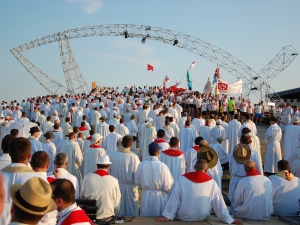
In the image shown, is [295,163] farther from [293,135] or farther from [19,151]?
[19,151]

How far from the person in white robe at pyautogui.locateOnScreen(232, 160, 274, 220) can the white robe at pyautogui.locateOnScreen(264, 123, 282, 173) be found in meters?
6.90

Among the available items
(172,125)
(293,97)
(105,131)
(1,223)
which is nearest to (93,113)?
(105,131)

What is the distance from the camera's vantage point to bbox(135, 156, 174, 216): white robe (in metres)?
7.69

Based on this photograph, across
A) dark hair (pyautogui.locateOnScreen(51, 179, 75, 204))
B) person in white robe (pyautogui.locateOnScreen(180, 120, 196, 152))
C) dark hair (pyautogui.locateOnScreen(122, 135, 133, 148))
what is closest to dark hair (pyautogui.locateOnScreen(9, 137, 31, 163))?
dark hair (pyautogui.locateOnScreen(51, 179, 75, 204))

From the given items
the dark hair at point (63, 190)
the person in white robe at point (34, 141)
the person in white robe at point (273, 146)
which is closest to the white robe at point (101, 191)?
the dark hair at point (63, 190)

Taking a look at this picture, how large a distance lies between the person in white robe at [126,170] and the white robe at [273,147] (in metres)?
7.15

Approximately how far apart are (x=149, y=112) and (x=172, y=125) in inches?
233

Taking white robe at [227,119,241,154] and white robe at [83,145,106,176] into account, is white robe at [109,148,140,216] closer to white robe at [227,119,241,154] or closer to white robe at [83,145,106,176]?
white robe at [83,145,106,176]

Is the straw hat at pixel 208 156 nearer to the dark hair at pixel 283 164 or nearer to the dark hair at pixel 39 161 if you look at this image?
the dark hair at pixel 283 164

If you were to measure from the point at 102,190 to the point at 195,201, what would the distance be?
1625 millimetres

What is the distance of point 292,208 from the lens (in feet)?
25.6

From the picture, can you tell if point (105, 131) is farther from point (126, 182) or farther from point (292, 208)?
point (292, 208)

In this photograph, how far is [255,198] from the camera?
23.9ft

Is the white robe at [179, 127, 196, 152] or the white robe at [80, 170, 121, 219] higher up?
the white robe at [179, 127, 196, 152]
